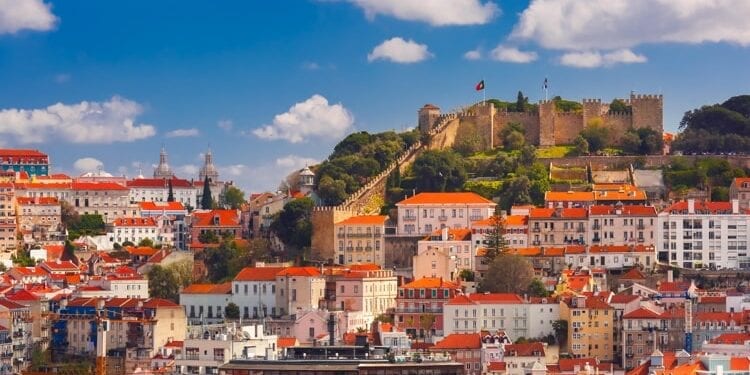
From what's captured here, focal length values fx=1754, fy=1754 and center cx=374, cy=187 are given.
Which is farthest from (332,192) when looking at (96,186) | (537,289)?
(96,186)

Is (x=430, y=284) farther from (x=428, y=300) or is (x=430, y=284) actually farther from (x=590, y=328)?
(x=590, y=328)

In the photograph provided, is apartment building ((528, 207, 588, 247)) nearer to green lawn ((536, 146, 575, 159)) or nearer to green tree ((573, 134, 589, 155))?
green tree ((573, 134, 589, 155))

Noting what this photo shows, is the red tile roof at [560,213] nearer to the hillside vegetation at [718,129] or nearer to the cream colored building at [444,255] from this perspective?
the cream colored building at [444,255]

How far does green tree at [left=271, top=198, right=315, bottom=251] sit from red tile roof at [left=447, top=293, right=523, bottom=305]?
13750 millimetres

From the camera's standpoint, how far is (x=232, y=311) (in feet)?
221

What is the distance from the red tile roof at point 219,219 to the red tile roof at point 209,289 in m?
12.3

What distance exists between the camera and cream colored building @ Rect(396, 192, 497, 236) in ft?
242

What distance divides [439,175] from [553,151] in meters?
7.67

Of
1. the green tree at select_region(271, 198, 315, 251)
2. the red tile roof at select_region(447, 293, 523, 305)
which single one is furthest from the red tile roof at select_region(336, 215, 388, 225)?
the red tile roof at select_region(447, 293, 523, 305)

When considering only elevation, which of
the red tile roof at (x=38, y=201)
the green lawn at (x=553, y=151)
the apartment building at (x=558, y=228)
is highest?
the green lawn at (x=553, y=151)

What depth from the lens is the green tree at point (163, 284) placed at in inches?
2908

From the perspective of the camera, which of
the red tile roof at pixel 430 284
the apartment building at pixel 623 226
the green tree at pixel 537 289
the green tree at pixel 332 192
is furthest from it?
the green tree at pixel 332 192

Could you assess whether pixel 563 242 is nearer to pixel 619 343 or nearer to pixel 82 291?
pixel 619 343

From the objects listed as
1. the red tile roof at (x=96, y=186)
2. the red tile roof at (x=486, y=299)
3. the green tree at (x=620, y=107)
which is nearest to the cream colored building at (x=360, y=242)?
the red tile roof at (x=486, y=299)
